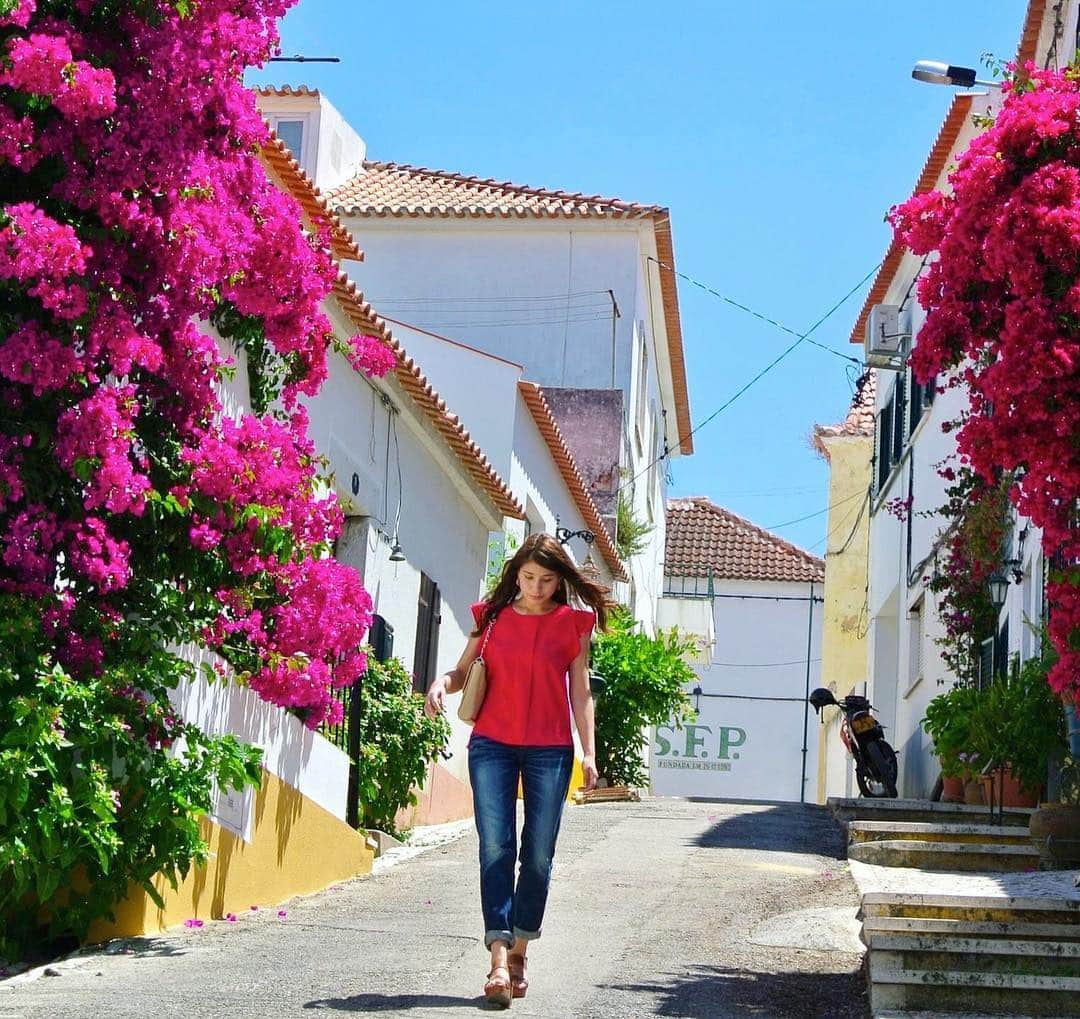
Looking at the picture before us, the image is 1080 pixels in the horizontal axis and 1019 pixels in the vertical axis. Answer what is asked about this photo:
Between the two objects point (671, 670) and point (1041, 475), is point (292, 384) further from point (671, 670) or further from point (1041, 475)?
point (671, 670)

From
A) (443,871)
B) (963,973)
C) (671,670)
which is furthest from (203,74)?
(671,670)

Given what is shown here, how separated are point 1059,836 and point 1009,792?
9.55 ft

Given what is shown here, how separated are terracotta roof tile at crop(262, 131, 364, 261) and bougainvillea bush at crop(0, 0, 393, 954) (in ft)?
10.8

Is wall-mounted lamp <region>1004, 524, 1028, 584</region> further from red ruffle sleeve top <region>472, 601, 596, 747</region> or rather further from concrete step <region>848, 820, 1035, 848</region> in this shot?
red ruffle sleeve top <region>472, 601, 596, 747</region>

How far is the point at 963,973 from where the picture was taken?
6.86 metres

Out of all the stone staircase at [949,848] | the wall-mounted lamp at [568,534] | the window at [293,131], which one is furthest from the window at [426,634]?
the window at [293,131]

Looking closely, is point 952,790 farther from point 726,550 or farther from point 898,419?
point 726,550

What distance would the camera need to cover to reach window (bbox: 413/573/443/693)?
1731 centimetres

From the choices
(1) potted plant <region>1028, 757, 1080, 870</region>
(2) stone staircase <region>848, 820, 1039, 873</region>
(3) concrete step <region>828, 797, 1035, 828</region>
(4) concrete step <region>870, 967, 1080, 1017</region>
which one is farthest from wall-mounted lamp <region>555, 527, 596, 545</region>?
(4) concrete step <region>870, 967, 1080, 1017</region>

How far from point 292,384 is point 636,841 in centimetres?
630

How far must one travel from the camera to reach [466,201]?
2902cm

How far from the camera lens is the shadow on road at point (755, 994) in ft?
22.0

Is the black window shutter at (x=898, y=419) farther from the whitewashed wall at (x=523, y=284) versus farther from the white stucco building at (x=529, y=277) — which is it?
the whitewashed wall at (x=523, y=284)

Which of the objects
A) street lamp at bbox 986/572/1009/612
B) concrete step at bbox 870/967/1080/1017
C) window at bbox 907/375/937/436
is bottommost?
concrete step at bbox 870/967/1080/1017
